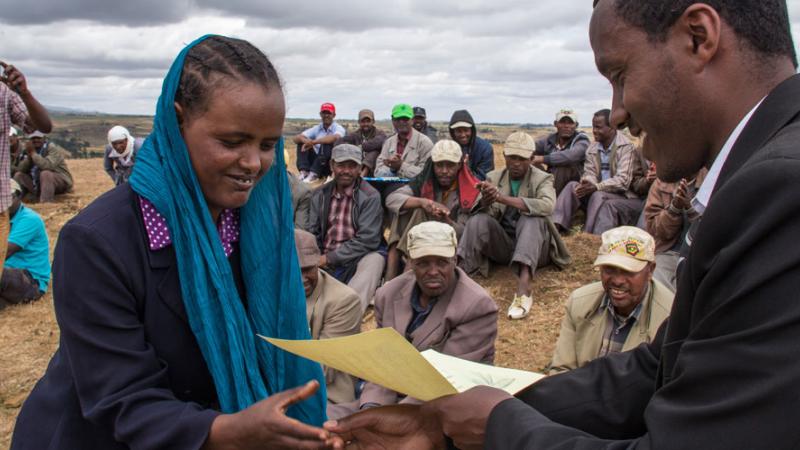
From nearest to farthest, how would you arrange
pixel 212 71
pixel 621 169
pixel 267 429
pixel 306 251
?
pixel 267 429
pixel 212 71
pixel 306 251
pixel 621 169

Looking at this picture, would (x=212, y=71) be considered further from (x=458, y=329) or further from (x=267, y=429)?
(x=458, y=329)

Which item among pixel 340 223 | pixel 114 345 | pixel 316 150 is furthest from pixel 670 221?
pixel 316 150

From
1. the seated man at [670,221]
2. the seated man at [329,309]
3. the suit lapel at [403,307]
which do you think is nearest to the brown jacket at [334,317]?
the seated man at [329,309]

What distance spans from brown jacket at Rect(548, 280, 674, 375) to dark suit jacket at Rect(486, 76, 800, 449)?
9.56 feet

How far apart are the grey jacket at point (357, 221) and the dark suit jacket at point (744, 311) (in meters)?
5.27

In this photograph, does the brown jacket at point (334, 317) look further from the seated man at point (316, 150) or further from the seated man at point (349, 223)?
the seated man at point (316, 150)

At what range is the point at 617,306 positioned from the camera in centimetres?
398

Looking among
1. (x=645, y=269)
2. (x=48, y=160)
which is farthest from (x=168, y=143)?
(x=48, y=160)

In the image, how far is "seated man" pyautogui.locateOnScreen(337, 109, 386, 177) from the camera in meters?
9.61

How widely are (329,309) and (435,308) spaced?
0.76m

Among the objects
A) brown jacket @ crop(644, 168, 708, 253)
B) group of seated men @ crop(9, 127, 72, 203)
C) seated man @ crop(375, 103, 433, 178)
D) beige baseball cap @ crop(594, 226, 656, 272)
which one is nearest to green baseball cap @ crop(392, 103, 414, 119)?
seated man @ crop(375, 103, 433, 178)

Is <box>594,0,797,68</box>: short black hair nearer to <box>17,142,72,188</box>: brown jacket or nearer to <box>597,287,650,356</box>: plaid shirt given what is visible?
<box>597,287,650,356</box>: plaid shirt

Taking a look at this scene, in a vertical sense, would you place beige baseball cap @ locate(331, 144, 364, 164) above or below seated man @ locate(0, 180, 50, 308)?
above

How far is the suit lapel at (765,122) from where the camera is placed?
1035 millimetres
